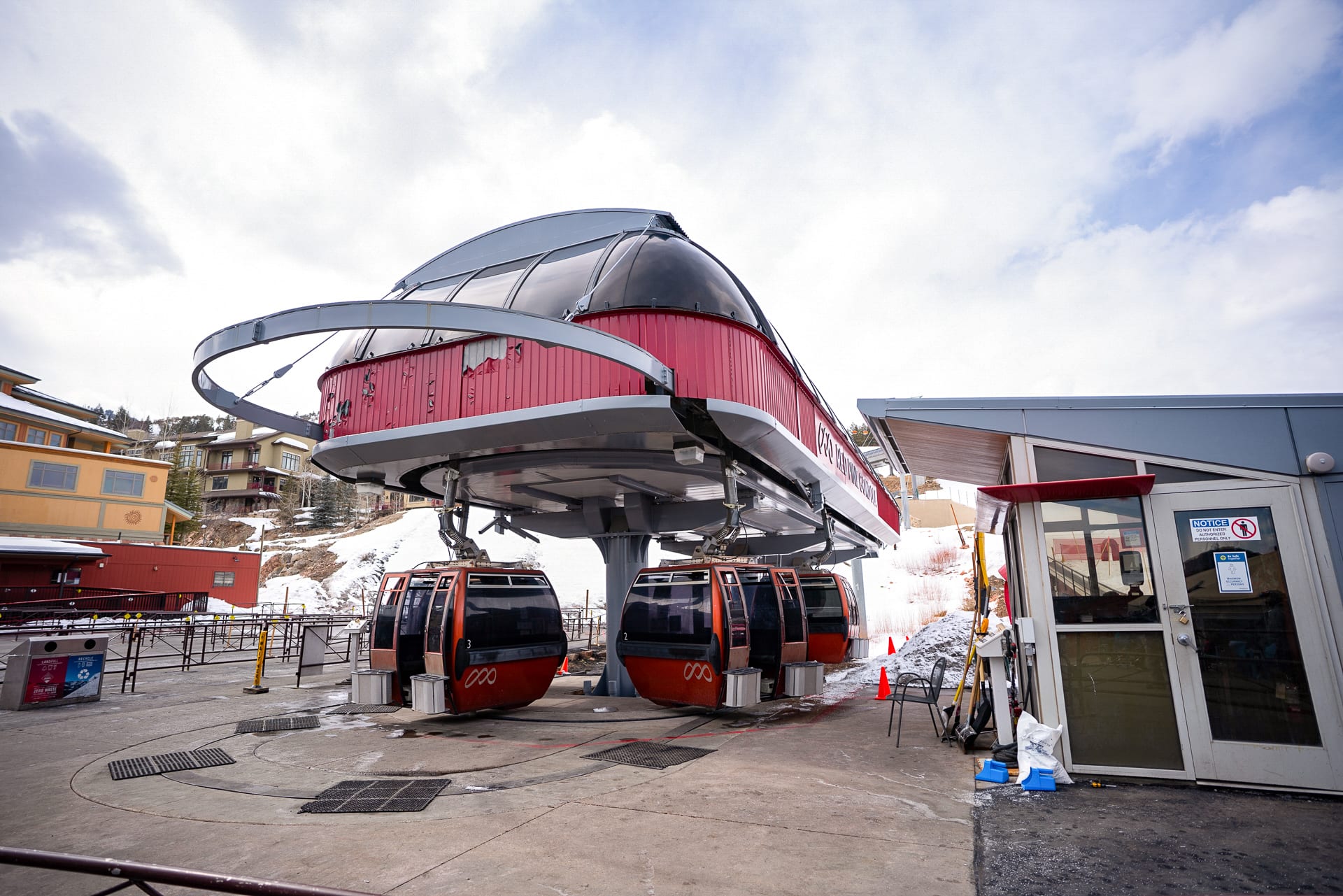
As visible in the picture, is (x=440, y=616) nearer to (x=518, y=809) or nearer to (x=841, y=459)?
(x=518, y=809)

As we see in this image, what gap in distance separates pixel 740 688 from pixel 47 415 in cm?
4727

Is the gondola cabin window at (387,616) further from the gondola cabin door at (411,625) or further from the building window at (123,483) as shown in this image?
the building window at (123,483)

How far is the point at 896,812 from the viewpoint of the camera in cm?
550

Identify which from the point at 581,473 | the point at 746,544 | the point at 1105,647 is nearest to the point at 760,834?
the point at 1105,647

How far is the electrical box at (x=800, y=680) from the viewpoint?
11516mm

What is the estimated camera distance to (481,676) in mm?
9836

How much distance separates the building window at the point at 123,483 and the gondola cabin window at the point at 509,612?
3558 centimetres

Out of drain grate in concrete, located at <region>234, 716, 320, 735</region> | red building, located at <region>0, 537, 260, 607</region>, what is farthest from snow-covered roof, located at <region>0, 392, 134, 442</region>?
drain grate in concrete, located at <region>234, 716, 320, 735</region>

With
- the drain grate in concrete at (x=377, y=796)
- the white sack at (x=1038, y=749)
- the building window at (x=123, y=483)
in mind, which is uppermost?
the building window at (x=123, y=483)

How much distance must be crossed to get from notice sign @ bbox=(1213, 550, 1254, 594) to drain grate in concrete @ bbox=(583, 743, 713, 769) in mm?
5432

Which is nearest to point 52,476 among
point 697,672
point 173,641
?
point 173,641

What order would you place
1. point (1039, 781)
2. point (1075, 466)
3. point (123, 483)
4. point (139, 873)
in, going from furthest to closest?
point (123, 483), point (1075, 466), point (1039, 781), point (139, 873)

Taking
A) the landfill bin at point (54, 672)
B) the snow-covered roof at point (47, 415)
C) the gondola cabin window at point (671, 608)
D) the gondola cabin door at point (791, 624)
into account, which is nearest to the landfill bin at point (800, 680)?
the gondola cabin door at point (791, 624)

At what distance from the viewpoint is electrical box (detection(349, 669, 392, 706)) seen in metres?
9.72
